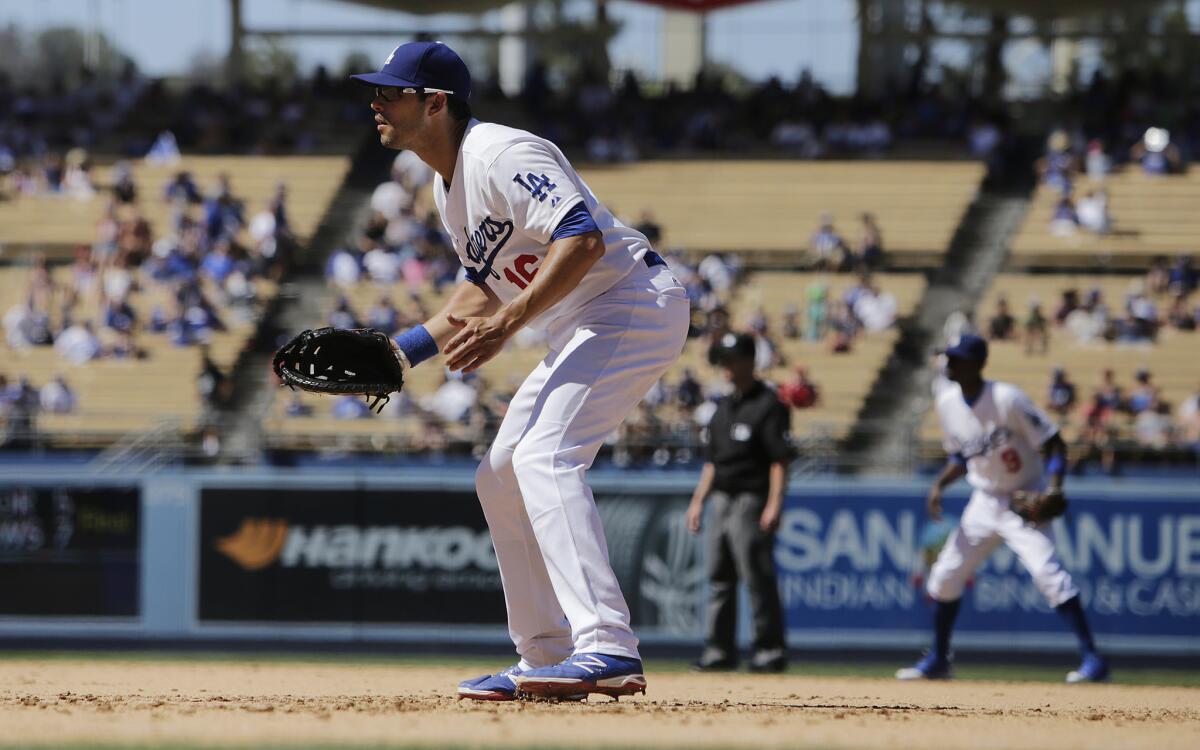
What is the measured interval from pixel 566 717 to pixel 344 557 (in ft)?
26.7

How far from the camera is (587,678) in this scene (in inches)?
209

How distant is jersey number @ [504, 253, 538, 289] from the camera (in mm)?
5496

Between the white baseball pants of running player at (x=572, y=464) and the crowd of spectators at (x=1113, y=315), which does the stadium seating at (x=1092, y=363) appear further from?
the white baseball pants of running player at (x=572, y=464)

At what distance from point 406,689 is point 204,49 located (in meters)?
25.5

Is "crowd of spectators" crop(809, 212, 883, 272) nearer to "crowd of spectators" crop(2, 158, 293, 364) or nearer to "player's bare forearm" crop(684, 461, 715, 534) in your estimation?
"crowd of spectators" crop(2, 158, 293, 364)

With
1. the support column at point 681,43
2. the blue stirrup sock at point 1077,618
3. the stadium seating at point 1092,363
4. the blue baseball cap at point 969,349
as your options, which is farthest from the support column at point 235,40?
the blue stirrup sock at point 1077,618

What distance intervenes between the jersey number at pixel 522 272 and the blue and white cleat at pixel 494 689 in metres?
1.38

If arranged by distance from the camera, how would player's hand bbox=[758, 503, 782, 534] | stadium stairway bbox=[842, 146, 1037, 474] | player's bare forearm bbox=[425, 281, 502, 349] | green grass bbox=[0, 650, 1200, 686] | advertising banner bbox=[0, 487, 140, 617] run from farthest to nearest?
stadium stairway bbox=[842, 146, 1037, 474]
advertising banner bbox=[0, 487, 140, 617]
green grass bbox=[0, 650, 1200, 686]
player's hand bbox=[758, 503, 782, 534]
player's bare forearm bbox=[425, 281, 502, 349]

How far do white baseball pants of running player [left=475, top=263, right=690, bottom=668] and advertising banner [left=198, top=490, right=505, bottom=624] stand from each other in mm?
7176

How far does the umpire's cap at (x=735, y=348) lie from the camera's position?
33.5ft

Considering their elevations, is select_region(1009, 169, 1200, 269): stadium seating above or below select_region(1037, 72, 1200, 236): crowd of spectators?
below

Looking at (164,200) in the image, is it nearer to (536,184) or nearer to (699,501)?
(699,501)

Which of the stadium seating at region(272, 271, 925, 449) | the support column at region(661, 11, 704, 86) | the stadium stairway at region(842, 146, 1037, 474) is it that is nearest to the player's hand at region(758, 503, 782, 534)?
the stadium stairway at region(842, 146, 1037, 474)

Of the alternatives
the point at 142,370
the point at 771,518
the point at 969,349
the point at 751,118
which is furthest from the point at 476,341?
the point at 751,118
